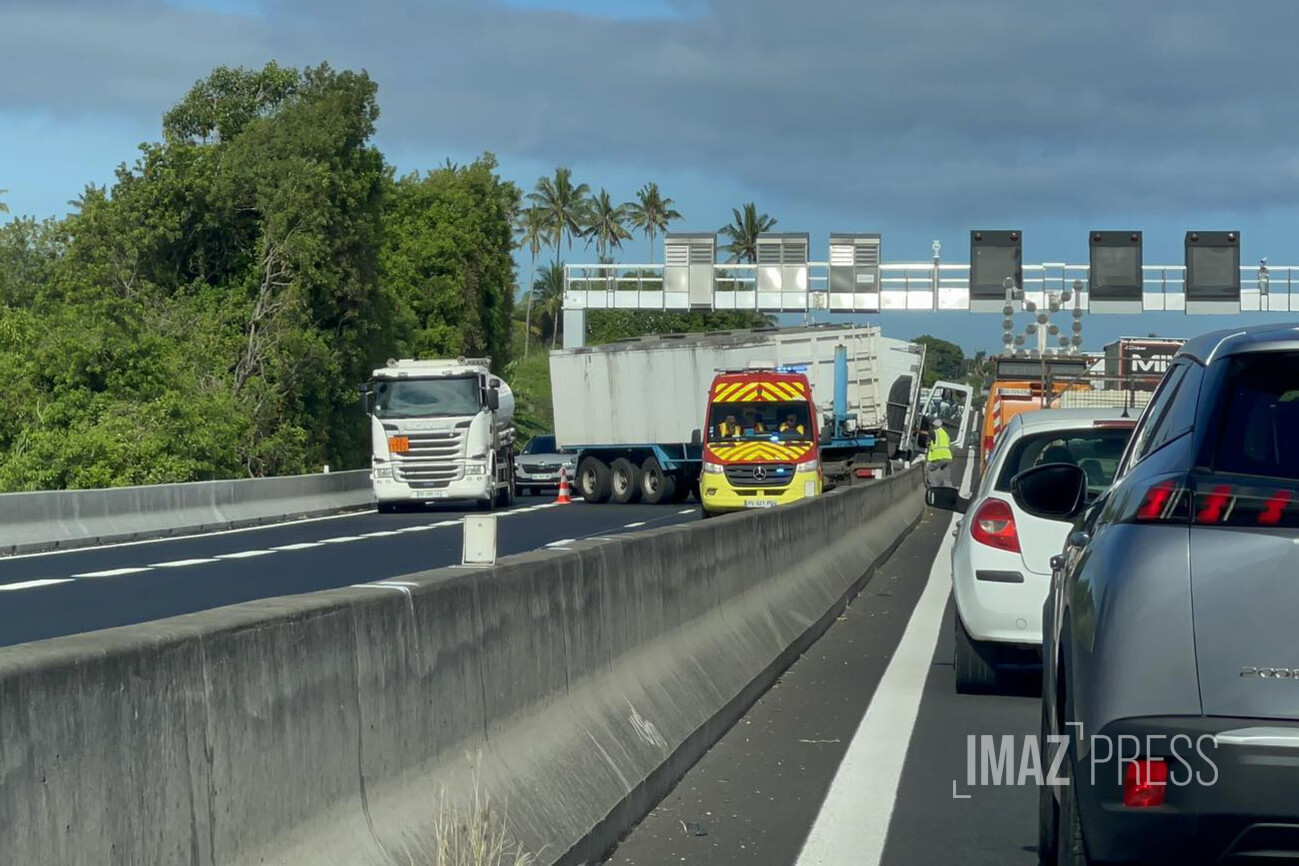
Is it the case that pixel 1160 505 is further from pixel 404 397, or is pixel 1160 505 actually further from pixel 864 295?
pixel 864 295

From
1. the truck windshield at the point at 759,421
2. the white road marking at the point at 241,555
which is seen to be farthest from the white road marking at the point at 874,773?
the truck windshield at the point at 759,421

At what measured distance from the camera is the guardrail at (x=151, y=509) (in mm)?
25703

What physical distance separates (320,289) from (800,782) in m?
46.5

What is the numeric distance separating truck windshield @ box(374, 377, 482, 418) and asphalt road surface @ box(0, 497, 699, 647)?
253 centimetres

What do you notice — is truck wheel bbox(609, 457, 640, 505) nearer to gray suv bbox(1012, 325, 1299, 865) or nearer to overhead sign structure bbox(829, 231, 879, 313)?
overhead sign structure bbox(829, 231, 879, 313)

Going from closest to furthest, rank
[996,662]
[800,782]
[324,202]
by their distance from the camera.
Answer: [800,782] < [996,662] < [324,202]

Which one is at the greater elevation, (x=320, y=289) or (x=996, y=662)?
(x=320, y=289)

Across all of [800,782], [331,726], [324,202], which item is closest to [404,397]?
[324,202]

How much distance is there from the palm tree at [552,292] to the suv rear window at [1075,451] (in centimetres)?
11723

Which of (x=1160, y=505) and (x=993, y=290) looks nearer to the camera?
(x=1160, y=505)

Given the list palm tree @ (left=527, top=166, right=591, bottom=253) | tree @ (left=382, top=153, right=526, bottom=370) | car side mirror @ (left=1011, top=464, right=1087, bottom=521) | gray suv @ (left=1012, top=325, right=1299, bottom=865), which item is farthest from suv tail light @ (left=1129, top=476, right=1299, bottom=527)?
palm tree @ (left=527, top=166, right=591, bottom=253)

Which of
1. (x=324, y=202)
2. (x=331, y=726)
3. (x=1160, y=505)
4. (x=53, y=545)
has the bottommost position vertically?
(x=53, y=545)

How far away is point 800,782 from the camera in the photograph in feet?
27.9

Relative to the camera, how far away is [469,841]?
527cm
